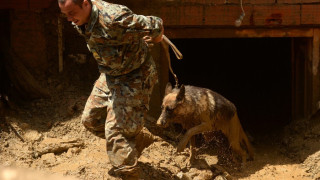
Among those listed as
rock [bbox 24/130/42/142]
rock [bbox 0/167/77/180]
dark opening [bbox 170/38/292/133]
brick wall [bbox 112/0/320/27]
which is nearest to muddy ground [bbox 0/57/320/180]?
rock [bbox 24/130/42/142]

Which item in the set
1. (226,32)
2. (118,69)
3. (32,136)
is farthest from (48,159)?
(226,32)

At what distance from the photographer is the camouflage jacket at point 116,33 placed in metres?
3.29

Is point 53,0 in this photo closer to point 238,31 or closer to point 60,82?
point 60,82

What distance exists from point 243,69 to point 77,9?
6.83 m

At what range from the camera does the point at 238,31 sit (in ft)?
20.7

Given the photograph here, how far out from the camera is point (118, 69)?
3645 mm

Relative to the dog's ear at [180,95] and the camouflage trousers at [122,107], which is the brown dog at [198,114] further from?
the camouflage trousers at [122,107]

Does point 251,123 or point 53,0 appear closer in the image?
point 53,0

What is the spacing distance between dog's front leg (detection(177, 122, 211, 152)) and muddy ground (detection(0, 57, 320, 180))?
219 mm

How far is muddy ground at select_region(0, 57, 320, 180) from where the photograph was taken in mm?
4559

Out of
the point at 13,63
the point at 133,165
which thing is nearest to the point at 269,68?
the point at 13,63

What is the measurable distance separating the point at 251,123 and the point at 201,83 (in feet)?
5.33

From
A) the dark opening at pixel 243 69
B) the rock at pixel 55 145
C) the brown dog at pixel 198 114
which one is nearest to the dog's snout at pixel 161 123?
the brown dog at pixel 198 114

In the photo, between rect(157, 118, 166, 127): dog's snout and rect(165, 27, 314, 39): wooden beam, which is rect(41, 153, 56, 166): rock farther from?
rect(165, 27, 314, 39): wooden beam
